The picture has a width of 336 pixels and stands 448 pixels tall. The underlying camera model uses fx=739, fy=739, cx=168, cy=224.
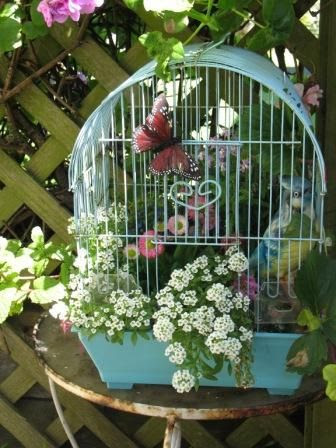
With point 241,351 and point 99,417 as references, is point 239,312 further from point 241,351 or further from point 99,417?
point 99,417

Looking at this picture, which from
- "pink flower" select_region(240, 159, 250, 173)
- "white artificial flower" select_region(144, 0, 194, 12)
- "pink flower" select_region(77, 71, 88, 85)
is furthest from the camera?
"pink flower" select_region(77, 71, 88, 85)

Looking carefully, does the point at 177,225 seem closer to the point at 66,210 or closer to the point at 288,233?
the point at 288,233

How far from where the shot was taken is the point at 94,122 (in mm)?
1214

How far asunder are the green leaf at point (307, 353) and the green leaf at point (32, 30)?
0.75 meters

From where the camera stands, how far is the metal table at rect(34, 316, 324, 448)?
45.3 inches

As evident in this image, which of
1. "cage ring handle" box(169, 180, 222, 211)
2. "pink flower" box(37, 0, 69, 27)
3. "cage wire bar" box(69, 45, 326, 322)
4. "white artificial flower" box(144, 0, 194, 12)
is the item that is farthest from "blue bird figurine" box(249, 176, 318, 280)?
"pink flower" box(37, 0, 69, 27)

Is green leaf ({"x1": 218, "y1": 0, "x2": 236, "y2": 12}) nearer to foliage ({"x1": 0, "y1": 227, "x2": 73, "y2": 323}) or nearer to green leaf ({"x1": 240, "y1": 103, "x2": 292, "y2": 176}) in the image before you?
green leaf ({"x1": 240, "y1": 103, "x2": 292, "y2": 176})

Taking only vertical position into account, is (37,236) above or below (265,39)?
below

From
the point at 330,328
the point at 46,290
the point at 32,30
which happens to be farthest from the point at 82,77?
the point at 330,328

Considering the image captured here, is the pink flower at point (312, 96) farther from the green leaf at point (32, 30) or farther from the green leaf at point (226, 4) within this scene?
the green leaf at point (32, 30)

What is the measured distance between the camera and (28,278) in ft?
4.97

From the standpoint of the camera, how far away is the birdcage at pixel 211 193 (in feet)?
3.75

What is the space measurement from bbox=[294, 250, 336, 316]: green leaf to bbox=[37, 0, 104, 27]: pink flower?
0.51 m

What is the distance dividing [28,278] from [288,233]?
59cm
